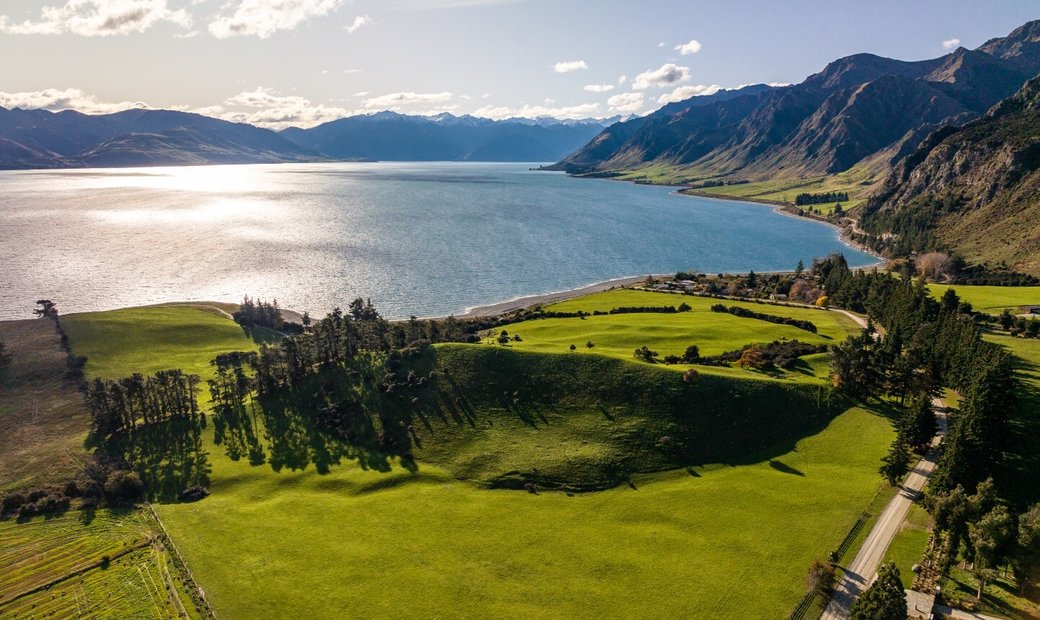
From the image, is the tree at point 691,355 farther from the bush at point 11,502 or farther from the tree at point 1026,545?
the bush at point 11,502

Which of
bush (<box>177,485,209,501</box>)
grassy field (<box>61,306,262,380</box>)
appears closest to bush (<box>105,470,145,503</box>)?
bush (<box>177,485,209,501</box>)

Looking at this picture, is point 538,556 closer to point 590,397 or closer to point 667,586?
point 667,586

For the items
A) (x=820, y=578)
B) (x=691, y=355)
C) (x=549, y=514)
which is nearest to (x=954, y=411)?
(x=691, y=355)

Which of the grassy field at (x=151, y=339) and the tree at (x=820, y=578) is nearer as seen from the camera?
the tree at (x=820, y=578)

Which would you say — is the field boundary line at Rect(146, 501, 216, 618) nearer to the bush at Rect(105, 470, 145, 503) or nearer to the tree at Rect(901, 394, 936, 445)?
the bush at Rect(105, 470, 145, 503)

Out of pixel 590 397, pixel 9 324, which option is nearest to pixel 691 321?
pixel 590 397

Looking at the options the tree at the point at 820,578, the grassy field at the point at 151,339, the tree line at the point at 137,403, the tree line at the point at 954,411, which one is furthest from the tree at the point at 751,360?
the grassy field at the point at 151,339
